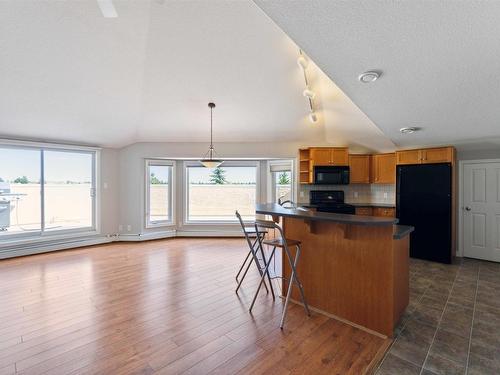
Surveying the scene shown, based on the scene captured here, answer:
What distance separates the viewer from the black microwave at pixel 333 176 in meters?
5.36

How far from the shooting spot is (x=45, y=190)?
502cm

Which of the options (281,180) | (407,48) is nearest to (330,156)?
(281,180)

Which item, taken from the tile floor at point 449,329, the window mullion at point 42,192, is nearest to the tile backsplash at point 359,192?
the tile floor at point 449,329

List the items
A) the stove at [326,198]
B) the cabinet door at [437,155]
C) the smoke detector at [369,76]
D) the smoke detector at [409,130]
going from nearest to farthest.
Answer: the smoke detector at [369,76]
the smoke detector at [409,130]
the cabinet door at [437,155]
the stove at [326,198]

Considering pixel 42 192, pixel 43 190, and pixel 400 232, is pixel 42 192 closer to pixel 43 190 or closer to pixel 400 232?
pixel 43 190

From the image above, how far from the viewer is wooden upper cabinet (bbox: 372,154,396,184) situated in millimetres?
5147

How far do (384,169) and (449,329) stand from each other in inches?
139

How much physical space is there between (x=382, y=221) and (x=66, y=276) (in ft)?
13.3

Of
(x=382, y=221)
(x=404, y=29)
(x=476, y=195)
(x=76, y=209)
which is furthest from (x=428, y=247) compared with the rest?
(x=76, y=209)

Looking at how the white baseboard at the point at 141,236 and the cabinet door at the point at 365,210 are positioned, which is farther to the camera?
the white baseboard at the point at 141,236

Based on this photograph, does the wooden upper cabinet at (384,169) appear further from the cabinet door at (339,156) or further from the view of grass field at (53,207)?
the view of grass field at (53,207)

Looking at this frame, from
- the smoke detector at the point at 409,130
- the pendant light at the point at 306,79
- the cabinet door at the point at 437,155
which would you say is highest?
the pendant light at the point at 306,79

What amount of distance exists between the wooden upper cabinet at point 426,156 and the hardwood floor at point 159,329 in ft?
11.7

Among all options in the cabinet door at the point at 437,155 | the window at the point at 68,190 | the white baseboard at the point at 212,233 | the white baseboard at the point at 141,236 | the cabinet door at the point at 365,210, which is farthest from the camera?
the white baseboard at the point at 212,233
